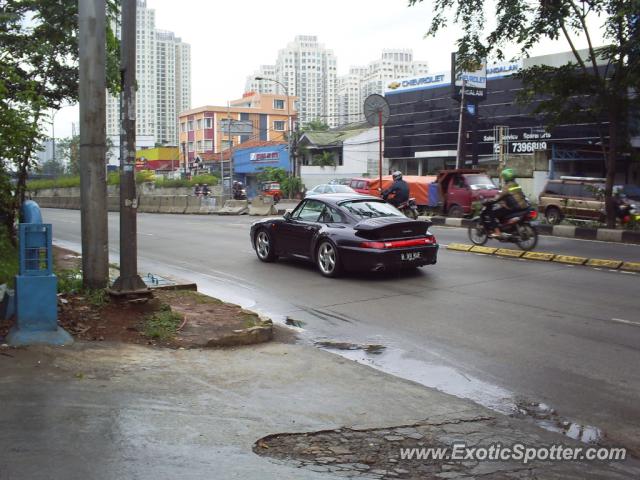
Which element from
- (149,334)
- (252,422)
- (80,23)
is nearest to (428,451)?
(252,422)

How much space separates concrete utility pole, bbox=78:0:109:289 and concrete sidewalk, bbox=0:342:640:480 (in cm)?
181

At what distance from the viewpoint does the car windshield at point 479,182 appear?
2431cm

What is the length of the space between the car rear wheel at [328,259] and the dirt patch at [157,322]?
3.31 meters

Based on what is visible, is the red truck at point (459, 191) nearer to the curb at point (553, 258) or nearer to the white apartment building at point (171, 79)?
the curb at point (553, 258)

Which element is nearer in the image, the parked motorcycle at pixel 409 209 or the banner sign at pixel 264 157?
the parked motorcycle at pixel 409 209

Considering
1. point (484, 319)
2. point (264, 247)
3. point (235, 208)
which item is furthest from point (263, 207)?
point (484, 319)

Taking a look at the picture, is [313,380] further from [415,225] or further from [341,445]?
[415,225]

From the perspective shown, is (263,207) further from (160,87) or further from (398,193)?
(160,87)

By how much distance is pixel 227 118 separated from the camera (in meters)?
95.7

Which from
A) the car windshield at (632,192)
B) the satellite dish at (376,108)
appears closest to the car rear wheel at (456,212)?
the satellite dish at (376,108)

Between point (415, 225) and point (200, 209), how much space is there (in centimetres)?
2619

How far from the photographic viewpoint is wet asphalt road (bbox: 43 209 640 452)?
19.2 ft

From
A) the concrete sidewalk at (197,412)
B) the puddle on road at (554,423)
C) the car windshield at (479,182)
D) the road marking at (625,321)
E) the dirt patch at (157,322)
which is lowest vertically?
the puddle on road at (554,423)

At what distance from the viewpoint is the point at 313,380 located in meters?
6.02
